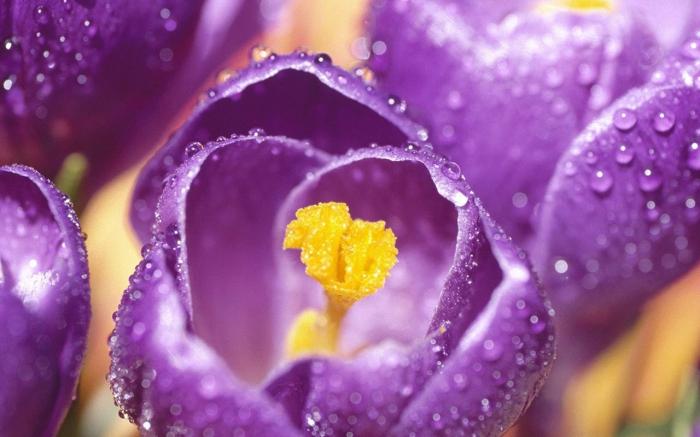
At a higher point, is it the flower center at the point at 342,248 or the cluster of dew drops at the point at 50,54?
the cluster of dew drops at the point at 50,54

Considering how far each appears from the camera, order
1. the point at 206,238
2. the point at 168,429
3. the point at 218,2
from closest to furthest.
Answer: the point at 168,429
the point at 206,238
the point at 218,2

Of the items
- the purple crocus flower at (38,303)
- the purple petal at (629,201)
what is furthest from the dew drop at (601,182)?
the purple crocus flower at (38,303)

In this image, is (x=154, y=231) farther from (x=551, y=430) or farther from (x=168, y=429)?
(x=551, y=430)

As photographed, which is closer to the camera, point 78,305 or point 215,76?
point 78,305

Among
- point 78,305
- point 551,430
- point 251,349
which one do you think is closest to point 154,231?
point 78,305

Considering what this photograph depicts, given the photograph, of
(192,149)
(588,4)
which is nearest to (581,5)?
(588,4)

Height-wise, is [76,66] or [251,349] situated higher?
[76,66]

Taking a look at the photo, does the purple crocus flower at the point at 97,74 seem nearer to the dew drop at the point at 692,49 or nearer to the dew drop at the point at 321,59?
the dew drop at the point at 321,59
